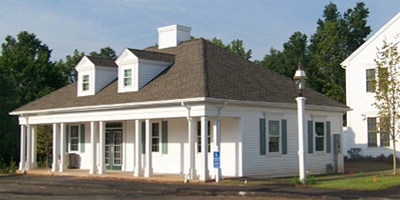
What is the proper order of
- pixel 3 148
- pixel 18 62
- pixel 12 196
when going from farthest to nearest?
pixel 18 62 → pixel 3 148 → pixel 12 196

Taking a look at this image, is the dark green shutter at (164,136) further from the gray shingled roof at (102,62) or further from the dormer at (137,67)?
the gray shingled roof at (102,62)

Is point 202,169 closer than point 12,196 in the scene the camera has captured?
No

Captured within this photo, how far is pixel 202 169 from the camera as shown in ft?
73.4

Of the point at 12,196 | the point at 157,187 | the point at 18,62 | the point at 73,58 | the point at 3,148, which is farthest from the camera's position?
the point at 73,58

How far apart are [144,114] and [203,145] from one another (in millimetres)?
3600

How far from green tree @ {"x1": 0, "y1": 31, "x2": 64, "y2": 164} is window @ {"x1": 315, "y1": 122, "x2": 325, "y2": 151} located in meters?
18.7

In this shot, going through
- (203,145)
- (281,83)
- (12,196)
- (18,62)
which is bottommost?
(12,196)

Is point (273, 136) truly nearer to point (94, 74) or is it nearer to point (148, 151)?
point (148, 151)

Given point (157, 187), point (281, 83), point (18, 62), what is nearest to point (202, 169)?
point (157, 187)

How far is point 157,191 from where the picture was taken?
1972 cm

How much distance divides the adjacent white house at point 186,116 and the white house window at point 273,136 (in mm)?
43

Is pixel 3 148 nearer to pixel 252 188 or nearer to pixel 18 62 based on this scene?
pixel 18 62

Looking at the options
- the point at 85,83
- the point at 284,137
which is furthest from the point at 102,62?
the point at 284,137

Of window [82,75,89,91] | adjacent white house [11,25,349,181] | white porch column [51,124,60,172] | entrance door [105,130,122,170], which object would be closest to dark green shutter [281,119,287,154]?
adjacent white house [11,25,349,181]
